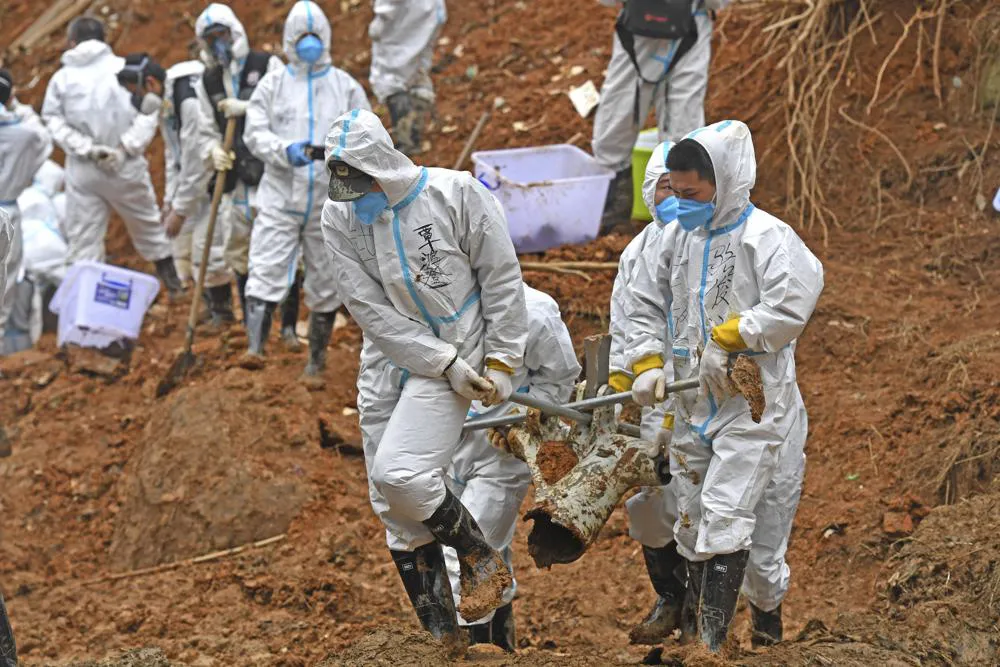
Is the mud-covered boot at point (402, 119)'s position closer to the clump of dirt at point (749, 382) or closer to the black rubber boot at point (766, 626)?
the black rubber boot at point (766, 626)

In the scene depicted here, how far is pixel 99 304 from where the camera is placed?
9.88 m

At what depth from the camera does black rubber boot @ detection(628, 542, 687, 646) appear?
17.5ft

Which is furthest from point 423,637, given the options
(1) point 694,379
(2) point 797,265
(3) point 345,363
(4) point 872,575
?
(3) point 345,363

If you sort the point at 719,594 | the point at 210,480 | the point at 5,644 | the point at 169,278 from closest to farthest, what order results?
the point at 5,644 → the point at 719,594 → the point at 210,480 → the point at 169,278

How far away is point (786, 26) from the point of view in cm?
926

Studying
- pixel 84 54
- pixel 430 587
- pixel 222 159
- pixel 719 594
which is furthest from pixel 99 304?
pixel 719 594

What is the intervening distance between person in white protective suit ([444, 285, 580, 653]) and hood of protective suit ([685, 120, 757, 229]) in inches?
32.9

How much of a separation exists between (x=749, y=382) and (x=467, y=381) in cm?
93

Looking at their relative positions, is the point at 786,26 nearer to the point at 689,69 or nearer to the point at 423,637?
the point at 689,69

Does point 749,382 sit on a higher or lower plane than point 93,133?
higher

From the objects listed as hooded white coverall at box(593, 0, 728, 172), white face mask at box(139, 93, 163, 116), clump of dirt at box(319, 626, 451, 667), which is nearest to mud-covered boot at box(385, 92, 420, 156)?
white face mask at box(139, 93, 163, 116)

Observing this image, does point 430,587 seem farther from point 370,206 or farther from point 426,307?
point 370,206

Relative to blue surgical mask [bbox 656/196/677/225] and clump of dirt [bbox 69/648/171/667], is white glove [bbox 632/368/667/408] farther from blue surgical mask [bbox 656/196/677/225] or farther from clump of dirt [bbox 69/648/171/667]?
clump of dirt [bbox 69/648/171/667]

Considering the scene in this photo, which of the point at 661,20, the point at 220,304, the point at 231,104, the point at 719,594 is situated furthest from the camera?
the point at 220,304
